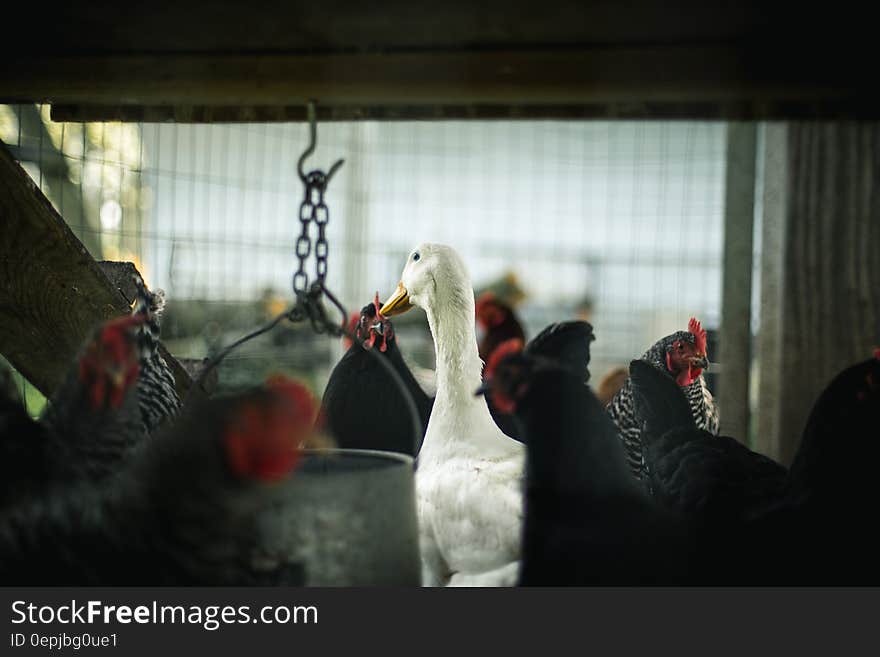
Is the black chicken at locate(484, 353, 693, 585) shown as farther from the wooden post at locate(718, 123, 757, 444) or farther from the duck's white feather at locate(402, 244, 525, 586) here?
the wooden post at locate(718, 123, 757, 444)

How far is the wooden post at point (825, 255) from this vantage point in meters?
1.00

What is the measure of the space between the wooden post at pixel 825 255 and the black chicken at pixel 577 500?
41 centimetres

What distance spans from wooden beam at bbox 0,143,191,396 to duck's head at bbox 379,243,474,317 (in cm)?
52

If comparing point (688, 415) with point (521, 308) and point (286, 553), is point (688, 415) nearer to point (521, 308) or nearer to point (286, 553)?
point (286, 553)

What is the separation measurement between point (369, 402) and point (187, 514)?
0.81 m

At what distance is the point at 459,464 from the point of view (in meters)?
1.09

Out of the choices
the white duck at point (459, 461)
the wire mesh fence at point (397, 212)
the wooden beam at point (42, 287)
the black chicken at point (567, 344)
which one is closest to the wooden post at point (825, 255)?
the black chicken at point (567, 344)

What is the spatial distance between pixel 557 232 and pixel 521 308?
1.01 meters

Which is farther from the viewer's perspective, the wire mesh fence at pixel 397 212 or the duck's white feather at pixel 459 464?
the wire mesh fence at pixel 397 212

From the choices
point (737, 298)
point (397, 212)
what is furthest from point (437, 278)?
point (397, 212)

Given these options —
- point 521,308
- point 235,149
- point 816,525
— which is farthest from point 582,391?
point 521,308

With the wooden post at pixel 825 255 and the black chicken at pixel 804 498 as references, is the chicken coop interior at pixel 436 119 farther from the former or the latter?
the black chicken at pixel 804 498

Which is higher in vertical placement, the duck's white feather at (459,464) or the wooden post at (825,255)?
the wooden post at (825,255)

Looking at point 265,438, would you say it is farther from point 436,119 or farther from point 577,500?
point 436,119
